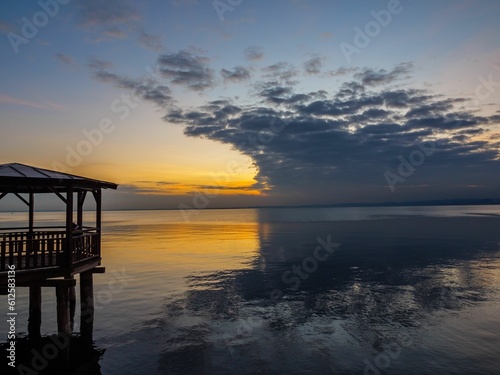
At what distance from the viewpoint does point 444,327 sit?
19188mm

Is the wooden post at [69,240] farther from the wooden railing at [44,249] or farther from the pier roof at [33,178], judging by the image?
the pier roof at [33,178]

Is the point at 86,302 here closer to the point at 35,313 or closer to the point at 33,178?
the point at 35,313

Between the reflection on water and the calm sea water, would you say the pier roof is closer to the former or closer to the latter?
the reflection on water

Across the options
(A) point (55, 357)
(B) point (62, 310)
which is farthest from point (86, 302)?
(A) point (55, 357)

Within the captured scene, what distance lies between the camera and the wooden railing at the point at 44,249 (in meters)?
14.5

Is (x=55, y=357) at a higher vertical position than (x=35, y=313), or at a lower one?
lower

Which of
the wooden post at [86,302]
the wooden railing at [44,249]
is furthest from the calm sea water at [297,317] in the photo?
the wooden railing at [44,249]

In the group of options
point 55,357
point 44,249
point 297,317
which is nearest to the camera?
point 55,357

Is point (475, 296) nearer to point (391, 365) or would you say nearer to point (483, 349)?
point (483, 349)

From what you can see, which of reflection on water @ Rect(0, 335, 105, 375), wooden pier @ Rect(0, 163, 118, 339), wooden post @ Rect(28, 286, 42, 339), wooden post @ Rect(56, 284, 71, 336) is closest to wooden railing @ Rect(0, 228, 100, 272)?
wooden pier @ Rect(0, 163, 118, 339)

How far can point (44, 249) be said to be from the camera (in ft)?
51.3

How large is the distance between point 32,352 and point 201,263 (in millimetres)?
25898

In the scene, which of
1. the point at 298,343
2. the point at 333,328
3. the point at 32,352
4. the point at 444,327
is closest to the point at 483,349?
the point at 444,327

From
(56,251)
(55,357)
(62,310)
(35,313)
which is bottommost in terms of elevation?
(55,357)
